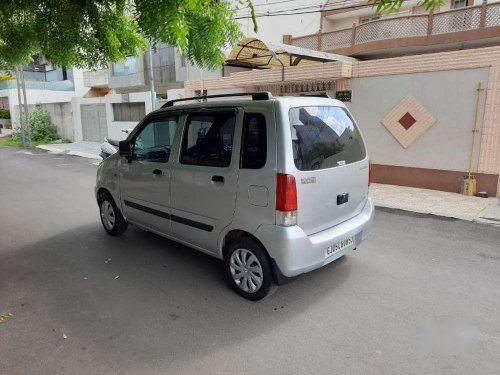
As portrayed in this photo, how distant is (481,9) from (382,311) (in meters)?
13.8

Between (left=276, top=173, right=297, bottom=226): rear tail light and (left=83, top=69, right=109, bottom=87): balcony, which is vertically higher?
(left=83, top=69, right=109, bottom=87): balcony

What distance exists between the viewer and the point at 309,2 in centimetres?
1962

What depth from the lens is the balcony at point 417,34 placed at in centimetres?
1298

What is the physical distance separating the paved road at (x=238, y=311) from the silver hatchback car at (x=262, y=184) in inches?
15.8

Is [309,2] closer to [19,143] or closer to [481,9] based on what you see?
[481,9]

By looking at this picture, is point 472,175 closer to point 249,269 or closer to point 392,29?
point 249,269

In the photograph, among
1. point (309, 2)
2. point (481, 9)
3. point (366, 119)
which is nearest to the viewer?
point (366, 119)

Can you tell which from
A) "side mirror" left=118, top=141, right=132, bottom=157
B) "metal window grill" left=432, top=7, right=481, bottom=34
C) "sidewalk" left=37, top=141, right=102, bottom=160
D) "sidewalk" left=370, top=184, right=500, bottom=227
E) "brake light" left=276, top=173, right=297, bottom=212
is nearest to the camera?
"brake light" left=276, top=173, right=297, bottom=212

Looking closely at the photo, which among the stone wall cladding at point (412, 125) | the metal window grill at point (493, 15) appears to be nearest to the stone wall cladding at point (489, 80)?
the stone wall cladding at point (412, 125)

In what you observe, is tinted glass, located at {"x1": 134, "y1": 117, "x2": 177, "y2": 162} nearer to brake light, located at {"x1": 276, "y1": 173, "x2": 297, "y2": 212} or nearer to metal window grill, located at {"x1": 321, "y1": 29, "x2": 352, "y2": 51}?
brake light, located at {"x1": 276, "y1": 173, "x2": 297, "y2": 212}

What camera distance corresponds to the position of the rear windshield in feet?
10.6

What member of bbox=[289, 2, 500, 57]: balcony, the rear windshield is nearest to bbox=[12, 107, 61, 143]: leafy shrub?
bbox=[289, 2, 500, 57]: balcony

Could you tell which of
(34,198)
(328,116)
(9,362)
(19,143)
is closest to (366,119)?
(328,116)

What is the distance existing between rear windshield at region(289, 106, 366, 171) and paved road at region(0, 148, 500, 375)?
50.4 inches
